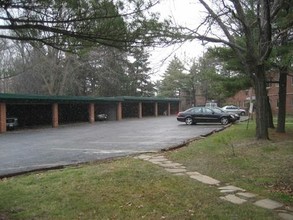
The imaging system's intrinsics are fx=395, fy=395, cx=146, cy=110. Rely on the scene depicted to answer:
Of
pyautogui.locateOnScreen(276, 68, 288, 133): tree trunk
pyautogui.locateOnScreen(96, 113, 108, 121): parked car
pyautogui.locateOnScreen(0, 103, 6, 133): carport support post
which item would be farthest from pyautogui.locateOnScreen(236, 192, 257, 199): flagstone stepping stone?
pyautogui.locateOnScreen(96, 113, 108, 121): parked car

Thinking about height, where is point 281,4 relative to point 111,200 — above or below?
above

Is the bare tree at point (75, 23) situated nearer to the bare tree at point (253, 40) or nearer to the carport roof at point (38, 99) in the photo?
the bare tree at point (253, 40)

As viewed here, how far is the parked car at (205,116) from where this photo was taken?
31.6m

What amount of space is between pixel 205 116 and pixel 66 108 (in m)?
18.3

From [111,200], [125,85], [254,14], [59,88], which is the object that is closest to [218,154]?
[111,200]

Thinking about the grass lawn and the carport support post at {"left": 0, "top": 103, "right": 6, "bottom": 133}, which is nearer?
the grass lawn

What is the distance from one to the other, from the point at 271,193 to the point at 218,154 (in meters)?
5.09

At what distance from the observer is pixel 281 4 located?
41.7 feet

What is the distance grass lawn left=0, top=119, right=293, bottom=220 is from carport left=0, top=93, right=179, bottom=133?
23.9 m

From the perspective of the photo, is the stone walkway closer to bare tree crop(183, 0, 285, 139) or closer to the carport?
bare tree crop(183, 0, 285, 139)

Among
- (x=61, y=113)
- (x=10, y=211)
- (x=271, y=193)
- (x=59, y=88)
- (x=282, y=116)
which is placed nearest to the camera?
(x=10, y=211)

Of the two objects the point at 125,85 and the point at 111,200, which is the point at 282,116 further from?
the point at 125,85

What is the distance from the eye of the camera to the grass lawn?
6.12 m

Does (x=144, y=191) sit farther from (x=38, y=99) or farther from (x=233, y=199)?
(x=38, y=99)
